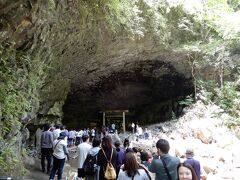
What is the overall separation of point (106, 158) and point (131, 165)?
1.35 metres

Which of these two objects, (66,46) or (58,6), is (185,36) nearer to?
(66,46)

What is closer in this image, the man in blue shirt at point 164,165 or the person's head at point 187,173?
the person's head at point 187,173

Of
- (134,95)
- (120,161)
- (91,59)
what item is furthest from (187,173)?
(134,95)

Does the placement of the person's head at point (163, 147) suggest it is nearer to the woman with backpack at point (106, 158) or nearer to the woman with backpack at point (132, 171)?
the woman with backpack at point (132, 171)

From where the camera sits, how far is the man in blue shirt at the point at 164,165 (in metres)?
3.46

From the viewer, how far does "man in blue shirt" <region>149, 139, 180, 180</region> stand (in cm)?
346

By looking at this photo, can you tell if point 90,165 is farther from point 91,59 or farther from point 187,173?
point 91,59

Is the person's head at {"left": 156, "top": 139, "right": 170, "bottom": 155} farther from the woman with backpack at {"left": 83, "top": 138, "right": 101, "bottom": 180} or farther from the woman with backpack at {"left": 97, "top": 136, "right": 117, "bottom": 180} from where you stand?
the woman with backpack at {"left": 83, "top": 138, "right": 101, "bottom": 180}

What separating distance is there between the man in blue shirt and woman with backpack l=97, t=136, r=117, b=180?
1.38 meters

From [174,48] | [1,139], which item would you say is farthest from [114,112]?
[1,139]

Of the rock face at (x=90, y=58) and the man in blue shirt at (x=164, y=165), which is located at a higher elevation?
the rock face at (x=90, y=58)

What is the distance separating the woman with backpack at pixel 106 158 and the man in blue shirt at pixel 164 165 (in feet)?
4.53

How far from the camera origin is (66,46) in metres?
10.6

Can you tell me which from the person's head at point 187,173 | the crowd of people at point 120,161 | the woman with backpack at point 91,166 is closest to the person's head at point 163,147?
the crowd of people at point 120,161
